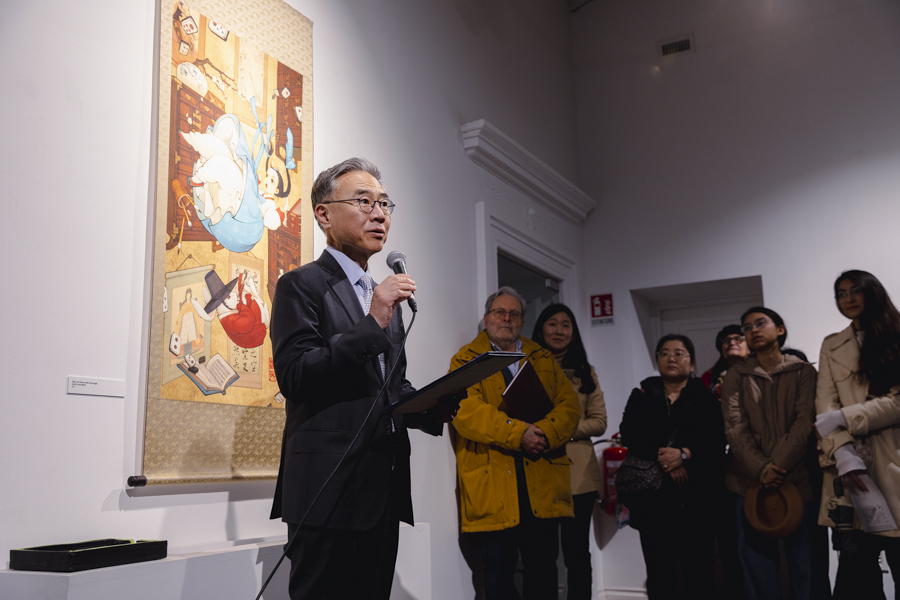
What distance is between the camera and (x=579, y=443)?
398 centimetres

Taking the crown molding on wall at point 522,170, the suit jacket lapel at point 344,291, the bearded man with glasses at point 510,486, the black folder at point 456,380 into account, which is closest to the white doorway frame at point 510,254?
the crown molding on wall at point 522,170

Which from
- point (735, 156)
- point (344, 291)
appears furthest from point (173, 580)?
point (735, 156)

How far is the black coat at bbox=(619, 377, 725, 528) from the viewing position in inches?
139

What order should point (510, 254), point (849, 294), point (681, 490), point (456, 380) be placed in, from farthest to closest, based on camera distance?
point (510, 254) < point (681, 490) < point (849, 294) < point (456, 380)

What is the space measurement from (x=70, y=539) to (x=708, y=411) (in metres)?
2.83

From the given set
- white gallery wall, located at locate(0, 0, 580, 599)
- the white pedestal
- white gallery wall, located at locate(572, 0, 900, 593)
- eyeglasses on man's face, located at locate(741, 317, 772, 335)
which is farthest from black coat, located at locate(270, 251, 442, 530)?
white gallery wall, located at locate(572, 0, 900, 593)

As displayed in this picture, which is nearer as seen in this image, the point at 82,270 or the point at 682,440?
the point at 82,270

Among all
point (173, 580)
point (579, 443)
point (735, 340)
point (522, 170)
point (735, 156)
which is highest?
point (735, 156)

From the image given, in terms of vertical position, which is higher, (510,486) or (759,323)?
(759,323)

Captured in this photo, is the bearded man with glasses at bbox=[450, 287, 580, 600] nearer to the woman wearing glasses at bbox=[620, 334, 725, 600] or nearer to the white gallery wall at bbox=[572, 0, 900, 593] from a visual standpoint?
the woman wearing glasses at bbox=[620, 334, 725, 600]

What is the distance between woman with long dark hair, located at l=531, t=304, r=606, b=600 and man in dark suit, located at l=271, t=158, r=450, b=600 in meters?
2.11

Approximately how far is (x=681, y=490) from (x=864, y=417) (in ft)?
2.92

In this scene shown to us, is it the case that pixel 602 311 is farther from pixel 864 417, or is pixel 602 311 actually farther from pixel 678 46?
pixel 864 417

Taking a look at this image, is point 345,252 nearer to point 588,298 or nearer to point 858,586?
point 858,586
